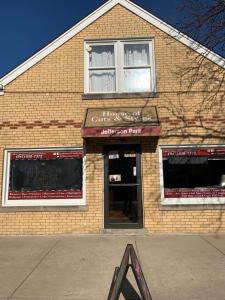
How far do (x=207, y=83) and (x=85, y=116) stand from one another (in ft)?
11.7

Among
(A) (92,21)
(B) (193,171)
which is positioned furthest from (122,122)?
(A) (92,21)

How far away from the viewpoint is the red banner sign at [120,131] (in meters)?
8.34

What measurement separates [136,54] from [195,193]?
4392 millimetres

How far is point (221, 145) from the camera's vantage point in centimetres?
927

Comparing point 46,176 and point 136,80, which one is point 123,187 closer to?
point 46,176

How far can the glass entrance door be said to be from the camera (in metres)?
9.09

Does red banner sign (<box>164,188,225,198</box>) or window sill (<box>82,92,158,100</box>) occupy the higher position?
window sill (<box>82,92,158,100</box>)

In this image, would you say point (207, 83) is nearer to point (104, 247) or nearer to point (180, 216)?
point (180, 216)

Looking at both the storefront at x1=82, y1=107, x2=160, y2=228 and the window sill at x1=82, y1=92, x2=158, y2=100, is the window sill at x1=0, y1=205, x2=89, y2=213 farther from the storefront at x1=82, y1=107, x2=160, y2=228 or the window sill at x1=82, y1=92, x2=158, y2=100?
the window sill at x1=82, y1=92, x2=158, y2=100

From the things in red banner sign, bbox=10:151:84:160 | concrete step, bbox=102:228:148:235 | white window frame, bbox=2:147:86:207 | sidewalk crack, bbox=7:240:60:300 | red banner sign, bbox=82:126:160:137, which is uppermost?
red banner sign, bbox=82:126:160:137

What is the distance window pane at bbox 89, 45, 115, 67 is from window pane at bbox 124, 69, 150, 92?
2.00ft

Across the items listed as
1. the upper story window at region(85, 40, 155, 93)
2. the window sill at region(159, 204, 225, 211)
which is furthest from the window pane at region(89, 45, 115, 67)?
the window sill at region(159, 204, 225, 211)

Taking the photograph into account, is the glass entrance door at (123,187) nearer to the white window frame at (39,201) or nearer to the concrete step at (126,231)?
the concrete step at (126,231)

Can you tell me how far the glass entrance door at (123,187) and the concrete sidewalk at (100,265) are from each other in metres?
0.59
